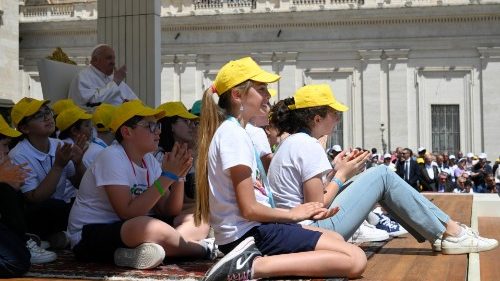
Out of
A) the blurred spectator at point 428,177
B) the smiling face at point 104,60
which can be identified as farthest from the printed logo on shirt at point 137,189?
the blurred spectator at point 428,177

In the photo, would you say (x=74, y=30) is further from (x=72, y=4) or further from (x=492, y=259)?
(x=492, y=259)

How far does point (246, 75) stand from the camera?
13.8 ft

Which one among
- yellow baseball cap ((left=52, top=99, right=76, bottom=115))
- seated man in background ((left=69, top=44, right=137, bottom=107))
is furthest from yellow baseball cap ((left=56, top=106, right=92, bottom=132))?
seated man in background ((left=69, top=44, right=137, bottom=107))

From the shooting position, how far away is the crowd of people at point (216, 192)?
4.14 meters

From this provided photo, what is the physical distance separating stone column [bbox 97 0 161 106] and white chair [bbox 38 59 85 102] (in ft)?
4.72

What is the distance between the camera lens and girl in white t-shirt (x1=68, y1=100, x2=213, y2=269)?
4738mm

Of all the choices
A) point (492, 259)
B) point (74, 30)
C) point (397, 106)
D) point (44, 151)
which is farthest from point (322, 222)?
point (74, 30)

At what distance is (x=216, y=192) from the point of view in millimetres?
4191

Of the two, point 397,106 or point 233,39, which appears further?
point 233,39

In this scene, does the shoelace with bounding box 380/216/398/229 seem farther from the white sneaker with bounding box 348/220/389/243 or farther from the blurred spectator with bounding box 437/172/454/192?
the blurred spectator with bounding box 437/172/454/192

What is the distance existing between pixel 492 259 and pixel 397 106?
2462 centimetres

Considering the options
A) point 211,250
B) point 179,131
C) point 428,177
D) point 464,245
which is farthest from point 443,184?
point 211,250

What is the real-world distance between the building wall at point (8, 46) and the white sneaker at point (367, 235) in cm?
1299

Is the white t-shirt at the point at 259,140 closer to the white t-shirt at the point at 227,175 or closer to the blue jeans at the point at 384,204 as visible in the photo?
the blue jeans at the point at 384,204
